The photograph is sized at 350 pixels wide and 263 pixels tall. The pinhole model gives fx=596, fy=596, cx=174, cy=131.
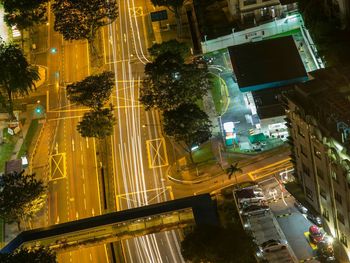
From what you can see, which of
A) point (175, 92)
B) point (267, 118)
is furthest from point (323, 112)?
point (175, 92)

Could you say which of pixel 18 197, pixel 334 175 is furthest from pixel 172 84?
pixel 334 175

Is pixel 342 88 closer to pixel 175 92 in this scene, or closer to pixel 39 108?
pixel 175 92

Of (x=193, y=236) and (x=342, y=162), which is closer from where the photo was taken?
(x=342, y=162)

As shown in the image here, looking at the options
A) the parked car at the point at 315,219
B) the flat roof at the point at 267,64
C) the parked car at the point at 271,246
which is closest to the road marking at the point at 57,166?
the flat roof at the point at 267,64

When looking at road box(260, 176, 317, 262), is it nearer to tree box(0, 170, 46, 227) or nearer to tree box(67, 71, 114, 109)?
tree box(67, 71, 114, 109)

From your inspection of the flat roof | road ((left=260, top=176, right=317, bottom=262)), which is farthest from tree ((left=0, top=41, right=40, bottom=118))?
road ((left=260, top=176, right=317, bottom=262))

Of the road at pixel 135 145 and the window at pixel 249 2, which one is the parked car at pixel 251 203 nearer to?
the road at pixel 135 145
